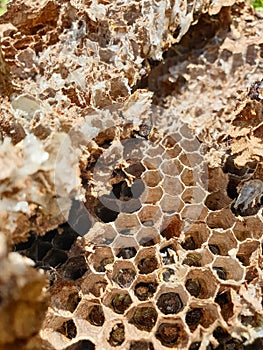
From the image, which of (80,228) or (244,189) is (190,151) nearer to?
(244,189)

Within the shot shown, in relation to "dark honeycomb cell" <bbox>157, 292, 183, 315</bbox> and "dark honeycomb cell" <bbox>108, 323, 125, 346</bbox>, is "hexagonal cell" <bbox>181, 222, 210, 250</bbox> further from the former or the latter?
"dark honeycomb cell" <bbox>108, 323, 125, 346</bbox>

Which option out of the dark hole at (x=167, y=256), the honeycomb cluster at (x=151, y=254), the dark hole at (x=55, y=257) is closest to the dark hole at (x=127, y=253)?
the honeycomb cluster at (x=151, y=254)

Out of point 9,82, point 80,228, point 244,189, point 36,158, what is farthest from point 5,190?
point 244,189

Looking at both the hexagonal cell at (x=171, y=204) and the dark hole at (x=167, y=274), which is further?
the hexagonal cell at (x=171, y=204)

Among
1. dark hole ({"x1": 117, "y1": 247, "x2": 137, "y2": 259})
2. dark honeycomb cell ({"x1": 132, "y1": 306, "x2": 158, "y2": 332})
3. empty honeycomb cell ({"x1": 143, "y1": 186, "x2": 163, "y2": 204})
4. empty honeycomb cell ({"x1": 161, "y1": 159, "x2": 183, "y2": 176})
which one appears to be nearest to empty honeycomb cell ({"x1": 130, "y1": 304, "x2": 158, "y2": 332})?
dark honeycomb cell ({"x1": 132, "y1": 306, "x2": 158, "y2": 332})

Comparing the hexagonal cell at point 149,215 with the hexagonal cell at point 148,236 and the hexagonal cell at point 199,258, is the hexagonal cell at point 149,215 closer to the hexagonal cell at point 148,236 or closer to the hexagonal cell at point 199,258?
the hexagonal cell at point 148,236
